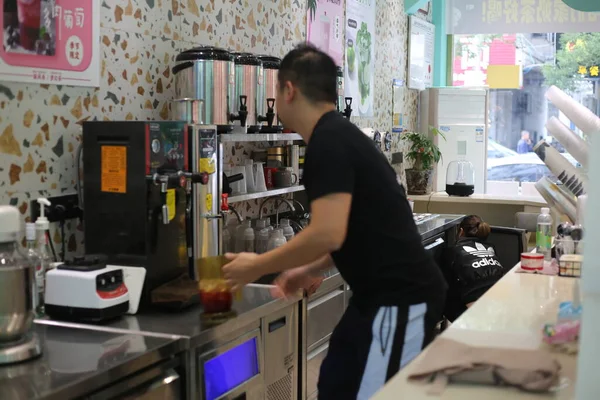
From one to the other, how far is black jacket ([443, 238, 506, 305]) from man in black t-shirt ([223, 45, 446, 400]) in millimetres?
2443

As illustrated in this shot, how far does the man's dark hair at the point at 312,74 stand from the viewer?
8.15 ft

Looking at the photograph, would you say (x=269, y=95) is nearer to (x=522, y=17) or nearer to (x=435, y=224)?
(x=435, y=224)

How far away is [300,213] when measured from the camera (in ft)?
15.3

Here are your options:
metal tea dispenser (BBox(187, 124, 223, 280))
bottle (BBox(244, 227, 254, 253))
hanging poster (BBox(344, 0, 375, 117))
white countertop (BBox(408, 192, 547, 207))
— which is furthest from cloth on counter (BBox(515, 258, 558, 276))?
white countertop (BBox(408, 192, 547, 207))

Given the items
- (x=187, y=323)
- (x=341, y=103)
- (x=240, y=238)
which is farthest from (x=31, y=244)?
(x=341, y=103)

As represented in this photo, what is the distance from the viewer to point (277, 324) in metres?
3.12

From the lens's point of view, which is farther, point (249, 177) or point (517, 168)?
point (517, 168)

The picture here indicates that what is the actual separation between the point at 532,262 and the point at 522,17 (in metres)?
5.01

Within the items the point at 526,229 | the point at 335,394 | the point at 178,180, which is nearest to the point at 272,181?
the point at 178,180

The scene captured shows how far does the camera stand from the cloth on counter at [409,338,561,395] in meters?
1.77

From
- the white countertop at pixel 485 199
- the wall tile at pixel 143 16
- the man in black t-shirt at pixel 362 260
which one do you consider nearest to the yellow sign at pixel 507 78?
the white countertop at pixel 485 199

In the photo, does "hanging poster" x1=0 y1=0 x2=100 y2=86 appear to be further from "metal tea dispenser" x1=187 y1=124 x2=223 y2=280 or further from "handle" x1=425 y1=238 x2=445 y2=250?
"handle" x1=425 y1=238 x2=445 y2=250

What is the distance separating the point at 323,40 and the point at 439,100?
2.74m

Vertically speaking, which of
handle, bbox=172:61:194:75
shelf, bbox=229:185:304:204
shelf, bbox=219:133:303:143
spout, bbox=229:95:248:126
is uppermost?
handle, bbox=172:61:194:75
